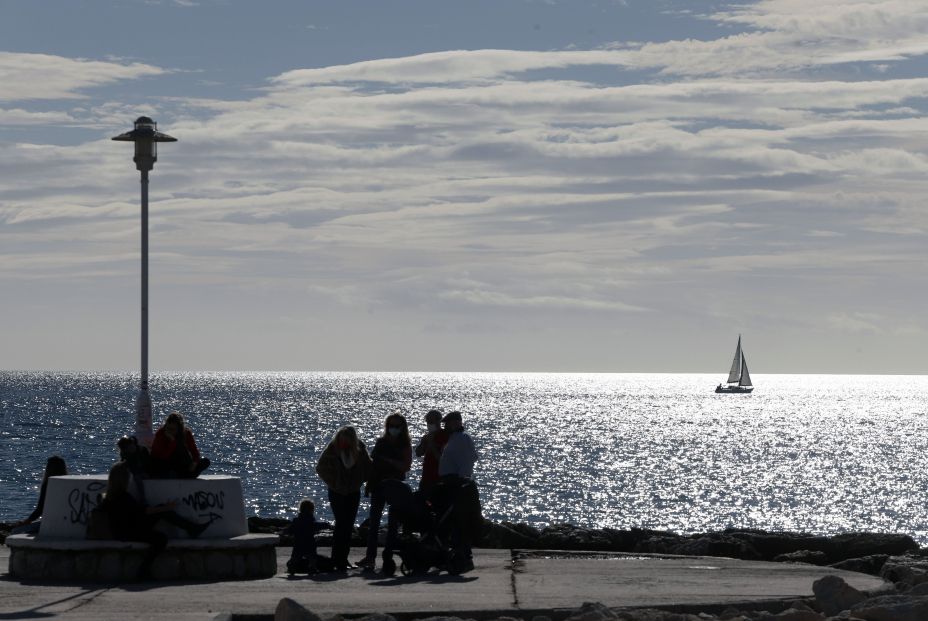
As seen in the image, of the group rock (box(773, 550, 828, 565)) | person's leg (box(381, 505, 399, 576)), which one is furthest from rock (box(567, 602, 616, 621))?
rock (box(773, 550, 828, 565))

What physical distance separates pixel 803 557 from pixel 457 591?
708 centimetres

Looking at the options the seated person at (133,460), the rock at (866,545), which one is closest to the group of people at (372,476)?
the seated person at (133,460)

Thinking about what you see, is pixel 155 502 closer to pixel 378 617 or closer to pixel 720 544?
pixel 378 617

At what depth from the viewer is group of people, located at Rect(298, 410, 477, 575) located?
13609 millimetres

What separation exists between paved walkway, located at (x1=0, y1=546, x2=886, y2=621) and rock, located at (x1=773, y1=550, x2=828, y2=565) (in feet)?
10.4

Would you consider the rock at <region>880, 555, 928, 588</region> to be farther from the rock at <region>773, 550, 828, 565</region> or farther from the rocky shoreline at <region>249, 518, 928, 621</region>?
the rock at <region>773, 550, 828, 565</region>

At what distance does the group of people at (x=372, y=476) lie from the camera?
13.6 metres

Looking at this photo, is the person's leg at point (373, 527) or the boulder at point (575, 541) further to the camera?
the boulder at point (575, 541)

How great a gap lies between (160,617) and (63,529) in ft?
10.1

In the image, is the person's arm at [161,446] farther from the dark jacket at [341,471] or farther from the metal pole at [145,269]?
the metal pole at [145,269]

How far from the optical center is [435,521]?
13719 mm

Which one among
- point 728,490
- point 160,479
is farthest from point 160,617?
point 728,490

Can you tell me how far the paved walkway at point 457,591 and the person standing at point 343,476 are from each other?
0.34 meters

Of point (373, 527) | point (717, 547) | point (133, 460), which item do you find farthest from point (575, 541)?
point (133, 460)
